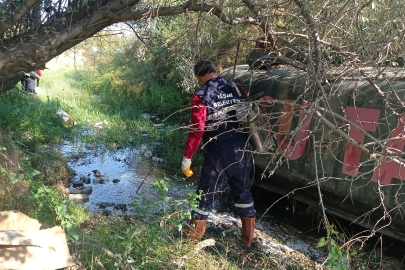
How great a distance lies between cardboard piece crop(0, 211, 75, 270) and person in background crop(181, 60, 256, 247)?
1339mm

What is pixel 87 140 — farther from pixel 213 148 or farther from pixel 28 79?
pixel 213 148

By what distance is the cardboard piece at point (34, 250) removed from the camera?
232cm

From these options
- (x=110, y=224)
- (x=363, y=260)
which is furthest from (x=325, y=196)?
(x=110, y=224)

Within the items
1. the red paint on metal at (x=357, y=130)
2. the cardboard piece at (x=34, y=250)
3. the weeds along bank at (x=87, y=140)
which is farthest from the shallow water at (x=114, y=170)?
the red paint on metal at (x=357, y=130)

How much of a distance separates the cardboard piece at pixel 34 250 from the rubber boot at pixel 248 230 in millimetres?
1893

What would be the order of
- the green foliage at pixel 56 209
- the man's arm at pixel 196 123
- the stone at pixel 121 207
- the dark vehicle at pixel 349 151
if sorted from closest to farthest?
the green foliage at pixel 56 209, the dark vehicle at pixel 349 151, the man's arm at pixel 196 123, the stone at pixel 121 207

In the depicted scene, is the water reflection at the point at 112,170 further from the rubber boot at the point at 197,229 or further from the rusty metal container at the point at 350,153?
the rusty metal container at the point at 350,153

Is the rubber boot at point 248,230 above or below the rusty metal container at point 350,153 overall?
below

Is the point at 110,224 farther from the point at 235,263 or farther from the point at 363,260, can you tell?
the point at 363,260

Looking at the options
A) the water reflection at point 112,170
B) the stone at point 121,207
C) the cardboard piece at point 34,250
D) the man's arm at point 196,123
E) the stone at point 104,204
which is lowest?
the water reflection at point 112,170

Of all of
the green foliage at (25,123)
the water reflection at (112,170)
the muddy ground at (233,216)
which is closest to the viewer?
the muddy ground at (233,216)

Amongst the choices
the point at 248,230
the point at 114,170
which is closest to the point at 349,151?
the point at 248,230

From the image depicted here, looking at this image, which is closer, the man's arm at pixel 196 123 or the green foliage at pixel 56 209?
the green foliage at pixel 56 209

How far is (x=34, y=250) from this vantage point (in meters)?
2.42
